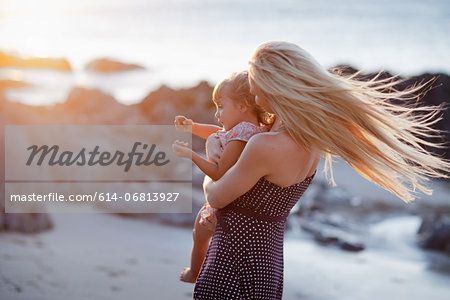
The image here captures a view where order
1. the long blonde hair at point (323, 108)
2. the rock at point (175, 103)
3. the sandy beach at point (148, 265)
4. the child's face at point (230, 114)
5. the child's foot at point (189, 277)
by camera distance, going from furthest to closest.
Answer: the rock at point (175, 103) → the sandy beach at point (148, 265) → the child's foot at point (189, 277) → the child's face at point (230, 114) → the long blonde hair at point (323, 108)

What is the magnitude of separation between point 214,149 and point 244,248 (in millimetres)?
308

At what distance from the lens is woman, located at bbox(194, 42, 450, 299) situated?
1.49m

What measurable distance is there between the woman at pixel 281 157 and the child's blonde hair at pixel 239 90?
0.37ft

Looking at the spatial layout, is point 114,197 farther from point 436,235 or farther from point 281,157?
point 281,157

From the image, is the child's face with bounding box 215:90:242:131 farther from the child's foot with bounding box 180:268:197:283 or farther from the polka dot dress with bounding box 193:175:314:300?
the child's foot with bounding box 180:268:197:283

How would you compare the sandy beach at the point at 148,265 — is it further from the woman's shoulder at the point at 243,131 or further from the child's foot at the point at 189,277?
the woman's shoulder at the point at 243,131

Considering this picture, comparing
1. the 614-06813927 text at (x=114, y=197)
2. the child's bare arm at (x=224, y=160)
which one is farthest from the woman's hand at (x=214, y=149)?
the 614-06813927 text at (x=114, y=197)

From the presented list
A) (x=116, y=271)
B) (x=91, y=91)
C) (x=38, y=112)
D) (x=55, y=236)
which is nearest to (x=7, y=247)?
(x=55, y=236)

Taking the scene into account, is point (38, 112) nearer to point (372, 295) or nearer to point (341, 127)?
point (372, 295)

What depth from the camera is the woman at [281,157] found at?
4.90ft

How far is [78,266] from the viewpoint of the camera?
392cm

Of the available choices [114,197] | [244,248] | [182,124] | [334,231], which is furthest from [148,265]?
[244,248]

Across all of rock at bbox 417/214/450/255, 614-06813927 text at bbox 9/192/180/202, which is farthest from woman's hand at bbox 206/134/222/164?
rock at bbox 417/214/450/255

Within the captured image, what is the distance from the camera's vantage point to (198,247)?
182cm
